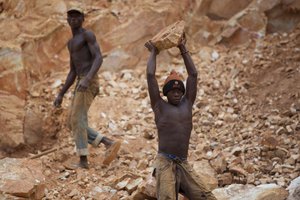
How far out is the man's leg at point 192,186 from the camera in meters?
4.62

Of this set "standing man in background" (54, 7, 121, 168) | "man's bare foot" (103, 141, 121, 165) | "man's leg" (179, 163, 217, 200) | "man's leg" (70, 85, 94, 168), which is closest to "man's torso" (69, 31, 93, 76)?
"standing man in background" (54, 7, 121, 168)

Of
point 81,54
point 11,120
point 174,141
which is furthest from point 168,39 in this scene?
point 11,120

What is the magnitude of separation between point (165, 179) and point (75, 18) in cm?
239

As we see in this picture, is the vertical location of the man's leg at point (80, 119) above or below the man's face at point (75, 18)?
below

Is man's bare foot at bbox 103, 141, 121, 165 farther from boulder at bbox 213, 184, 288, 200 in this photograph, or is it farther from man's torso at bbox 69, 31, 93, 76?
boulder at bbox 213, 184, 288, 200

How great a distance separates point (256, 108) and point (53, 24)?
10.5ft

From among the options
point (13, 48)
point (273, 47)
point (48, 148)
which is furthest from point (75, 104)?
point (273, 47)

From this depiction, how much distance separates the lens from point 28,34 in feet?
26.7

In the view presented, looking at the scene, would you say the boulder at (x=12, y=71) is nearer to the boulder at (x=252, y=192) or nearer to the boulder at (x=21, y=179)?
the boulder at (x=21, y=179)

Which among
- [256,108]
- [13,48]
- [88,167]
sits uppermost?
[13,48]

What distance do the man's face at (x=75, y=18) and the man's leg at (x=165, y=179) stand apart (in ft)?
7.03

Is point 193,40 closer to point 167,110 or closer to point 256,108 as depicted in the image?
point 256,108

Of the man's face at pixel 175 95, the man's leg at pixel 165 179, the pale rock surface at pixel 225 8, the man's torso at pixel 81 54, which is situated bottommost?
the man's leg at pixel 165 179

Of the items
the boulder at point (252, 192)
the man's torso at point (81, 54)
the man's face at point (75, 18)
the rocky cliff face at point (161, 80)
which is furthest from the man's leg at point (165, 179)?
the man's face at point (75, 18)
